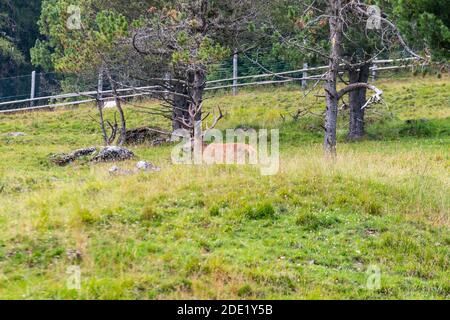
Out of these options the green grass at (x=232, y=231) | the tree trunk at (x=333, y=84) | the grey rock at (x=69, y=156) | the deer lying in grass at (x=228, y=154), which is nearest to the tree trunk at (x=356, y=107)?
the tree trunk at (x=333, y=84)

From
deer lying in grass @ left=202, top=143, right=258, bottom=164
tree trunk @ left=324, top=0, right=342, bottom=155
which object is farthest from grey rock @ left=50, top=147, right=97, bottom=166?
tree trunk @ left=324, top=0, right=342, bottom=155

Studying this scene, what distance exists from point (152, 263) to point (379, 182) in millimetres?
5003

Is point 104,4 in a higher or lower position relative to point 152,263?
higher

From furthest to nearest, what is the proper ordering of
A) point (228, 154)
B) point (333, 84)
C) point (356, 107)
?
point (356, 107) → point (333, 84) → point (228, 154)

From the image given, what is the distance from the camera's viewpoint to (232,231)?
8.61 m

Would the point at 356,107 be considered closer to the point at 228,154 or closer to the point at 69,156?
the point at 228,154

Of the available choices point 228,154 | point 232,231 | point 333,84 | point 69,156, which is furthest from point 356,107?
point 232,231

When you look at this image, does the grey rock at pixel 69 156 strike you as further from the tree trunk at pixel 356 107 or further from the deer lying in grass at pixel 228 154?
the tree trunk at pixel 356 107

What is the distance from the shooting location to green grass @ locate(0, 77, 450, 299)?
6969 mm

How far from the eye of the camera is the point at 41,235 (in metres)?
7.88

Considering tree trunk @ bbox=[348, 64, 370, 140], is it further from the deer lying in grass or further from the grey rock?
the grey rock

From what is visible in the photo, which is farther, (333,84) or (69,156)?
(69,156)
